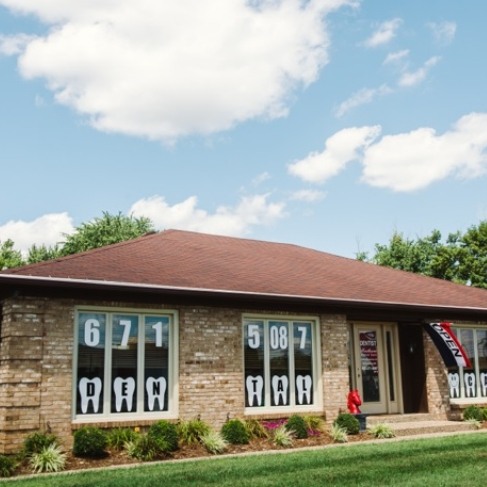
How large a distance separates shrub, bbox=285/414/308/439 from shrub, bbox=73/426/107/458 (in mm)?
4001

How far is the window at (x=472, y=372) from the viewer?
1809 cm

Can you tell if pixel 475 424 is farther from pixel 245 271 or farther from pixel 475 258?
pixel 475 258

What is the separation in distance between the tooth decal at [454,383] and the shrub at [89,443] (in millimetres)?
9905

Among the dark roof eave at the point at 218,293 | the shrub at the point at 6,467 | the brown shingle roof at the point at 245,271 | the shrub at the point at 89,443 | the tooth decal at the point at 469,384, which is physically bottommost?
the shrub at the point at 6,467

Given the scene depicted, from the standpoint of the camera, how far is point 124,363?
43.4 ft

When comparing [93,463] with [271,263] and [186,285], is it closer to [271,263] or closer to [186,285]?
[186,285]

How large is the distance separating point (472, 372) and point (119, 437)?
410 inches

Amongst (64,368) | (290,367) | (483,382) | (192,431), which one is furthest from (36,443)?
(483,382)

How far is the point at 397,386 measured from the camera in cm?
1786

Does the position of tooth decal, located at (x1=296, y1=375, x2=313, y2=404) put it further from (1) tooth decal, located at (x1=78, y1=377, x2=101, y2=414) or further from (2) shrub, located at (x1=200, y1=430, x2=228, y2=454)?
(1) tooth decal, located at (x1=78, y1=377, x2=101, y2=414)

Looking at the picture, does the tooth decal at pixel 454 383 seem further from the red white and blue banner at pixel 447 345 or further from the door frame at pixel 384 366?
the door frame at pixel 384 366

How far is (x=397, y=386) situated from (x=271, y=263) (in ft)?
15.3

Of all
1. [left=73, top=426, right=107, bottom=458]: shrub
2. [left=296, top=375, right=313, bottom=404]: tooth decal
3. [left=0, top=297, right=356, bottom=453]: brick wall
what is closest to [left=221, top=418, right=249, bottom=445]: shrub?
[left=0, top=297, right=356, bottom=453]: brick wall

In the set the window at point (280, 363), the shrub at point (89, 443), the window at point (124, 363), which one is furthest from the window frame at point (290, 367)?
the shrub at point (89, 443)
